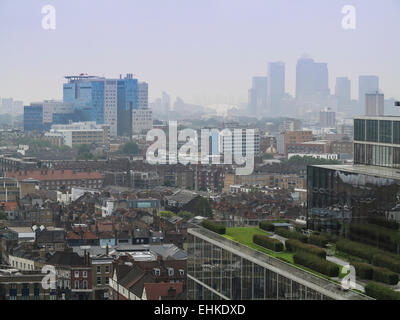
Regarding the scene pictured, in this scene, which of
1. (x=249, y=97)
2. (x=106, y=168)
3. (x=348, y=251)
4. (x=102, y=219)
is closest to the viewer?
(x=348, y=251)

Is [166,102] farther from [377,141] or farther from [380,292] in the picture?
[380,292]

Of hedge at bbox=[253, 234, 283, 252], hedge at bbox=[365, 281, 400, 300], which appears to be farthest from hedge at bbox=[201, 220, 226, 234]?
hedge at bbox=[365, 281, 400, 300]

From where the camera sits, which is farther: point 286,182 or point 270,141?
point 270,141

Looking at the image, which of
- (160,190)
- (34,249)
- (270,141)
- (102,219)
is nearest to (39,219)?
(102,219)

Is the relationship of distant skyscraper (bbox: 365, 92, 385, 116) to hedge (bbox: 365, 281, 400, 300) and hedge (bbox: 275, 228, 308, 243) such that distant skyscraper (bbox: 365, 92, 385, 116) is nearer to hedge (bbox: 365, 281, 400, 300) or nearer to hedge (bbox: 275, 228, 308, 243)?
hedge (bbox: 275, 228, 308, 243)

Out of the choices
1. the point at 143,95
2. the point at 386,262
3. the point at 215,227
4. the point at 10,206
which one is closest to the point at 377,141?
the point at 215,227

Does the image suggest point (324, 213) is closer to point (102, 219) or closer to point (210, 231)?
point (210, 231)

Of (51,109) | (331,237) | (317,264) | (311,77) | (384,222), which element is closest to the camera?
(317,264)
